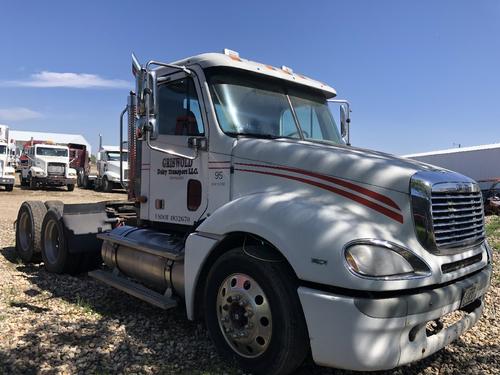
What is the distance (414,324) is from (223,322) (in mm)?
1486

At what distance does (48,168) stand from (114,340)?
25039 mm

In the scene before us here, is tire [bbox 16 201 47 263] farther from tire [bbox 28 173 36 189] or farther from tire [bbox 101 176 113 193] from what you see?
tire [bbox 28 173 36 189]

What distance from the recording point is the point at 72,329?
460 centimetres

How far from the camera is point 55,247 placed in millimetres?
7145

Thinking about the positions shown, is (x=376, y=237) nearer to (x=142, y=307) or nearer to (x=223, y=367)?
(x=223, y=367)

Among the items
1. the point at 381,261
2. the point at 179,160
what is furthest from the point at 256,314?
the point at 179,160

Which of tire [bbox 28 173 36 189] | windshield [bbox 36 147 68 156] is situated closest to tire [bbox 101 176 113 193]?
windshield [bbox 36 147 68 156]

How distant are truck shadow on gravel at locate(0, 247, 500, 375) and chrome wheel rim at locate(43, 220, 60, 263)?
57.7 inches

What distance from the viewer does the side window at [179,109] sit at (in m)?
4.68

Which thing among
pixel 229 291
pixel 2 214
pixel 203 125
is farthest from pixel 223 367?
pixel 2 214

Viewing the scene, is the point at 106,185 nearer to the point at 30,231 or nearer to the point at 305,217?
the point at 30,231

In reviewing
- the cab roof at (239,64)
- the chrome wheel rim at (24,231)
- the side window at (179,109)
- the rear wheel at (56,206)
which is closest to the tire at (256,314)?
the side window at (179,109)

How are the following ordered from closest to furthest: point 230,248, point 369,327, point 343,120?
point 369,327 → point 230,248 → point 343,120

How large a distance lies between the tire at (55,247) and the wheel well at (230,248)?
3188mm
